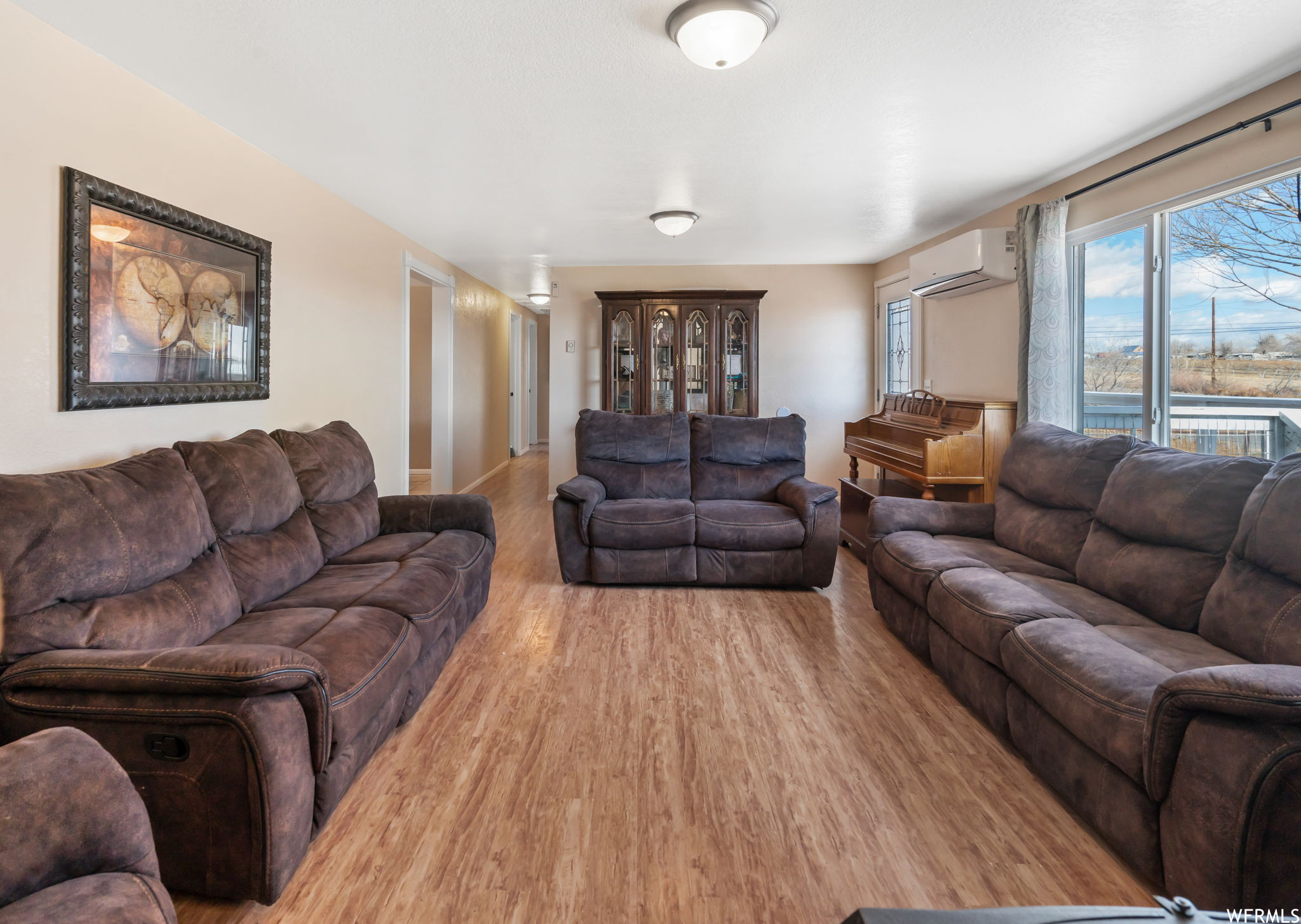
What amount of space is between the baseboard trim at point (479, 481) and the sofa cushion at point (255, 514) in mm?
3834

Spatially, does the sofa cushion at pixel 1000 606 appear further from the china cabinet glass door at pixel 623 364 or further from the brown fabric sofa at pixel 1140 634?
the china cabinet glass door at pixel 623 364

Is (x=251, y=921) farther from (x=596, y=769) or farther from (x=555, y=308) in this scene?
(x=555, y=308)

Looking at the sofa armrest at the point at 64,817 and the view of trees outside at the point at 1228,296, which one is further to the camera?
the view of trees outside at the point at 1228,296

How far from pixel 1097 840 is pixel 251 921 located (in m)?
2.05

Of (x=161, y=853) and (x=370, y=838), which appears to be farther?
(x=370, y=838)

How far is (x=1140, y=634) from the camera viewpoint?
2.01 meters

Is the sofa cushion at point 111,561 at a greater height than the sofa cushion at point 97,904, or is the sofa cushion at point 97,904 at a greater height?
the sofa cushion at point 111,561

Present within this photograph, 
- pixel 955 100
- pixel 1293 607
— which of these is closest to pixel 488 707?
pixel 1293 607

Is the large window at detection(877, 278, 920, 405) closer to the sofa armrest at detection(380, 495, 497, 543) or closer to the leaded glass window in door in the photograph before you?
the leaded glass window in door

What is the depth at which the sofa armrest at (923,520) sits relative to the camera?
10.5 feet

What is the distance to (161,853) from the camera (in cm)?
146

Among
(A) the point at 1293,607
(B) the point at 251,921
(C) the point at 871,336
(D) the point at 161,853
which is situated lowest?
(B) the point at 251,921

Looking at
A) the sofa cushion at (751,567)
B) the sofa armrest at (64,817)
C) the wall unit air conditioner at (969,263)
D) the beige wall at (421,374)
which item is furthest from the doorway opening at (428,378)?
the sofa armrest at (64,817)

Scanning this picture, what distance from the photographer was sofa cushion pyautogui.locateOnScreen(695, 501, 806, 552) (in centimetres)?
378
